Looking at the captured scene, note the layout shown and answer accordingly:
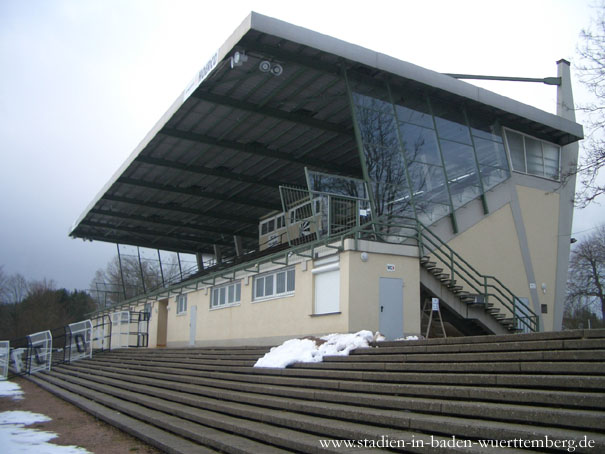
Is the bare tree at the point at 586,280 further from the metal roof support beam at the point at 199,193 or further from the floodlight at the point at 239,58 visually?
the floodlight at the point at 239,58

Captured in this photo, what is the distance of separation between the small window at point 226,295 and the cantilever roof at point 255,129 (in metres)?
5.66

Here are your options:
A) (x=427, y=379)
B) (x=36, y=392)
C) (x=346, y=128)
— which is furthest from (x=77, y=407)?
(x=346, y=128)

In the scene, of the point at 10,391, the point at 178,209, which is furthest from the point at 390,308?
the point at 178,209

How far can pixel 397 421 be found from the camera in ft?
22.8

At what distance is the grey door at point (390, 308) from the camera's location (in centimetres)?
1477

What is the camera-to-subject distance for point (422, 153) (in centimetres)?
1883

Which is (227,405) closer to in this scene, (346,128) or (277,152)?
(346,128)

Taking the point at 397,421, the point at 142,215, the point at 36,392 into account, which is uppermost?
the point at 142,215

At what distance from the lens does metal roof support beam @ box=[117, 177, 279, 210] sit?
2797 centimetres

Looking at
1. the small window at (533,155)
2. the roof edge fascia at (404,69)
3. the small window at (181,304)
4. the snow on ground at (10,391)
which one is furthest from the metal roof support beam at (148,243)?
the roof edge fascia at (404,69)

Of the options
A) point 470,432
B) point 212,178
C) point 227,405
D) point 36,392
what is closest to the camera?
point 470,432

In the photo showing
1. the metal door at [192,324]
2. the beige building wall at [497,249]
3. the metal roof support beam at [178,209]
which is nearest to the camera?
the beige building wall at [497,249]

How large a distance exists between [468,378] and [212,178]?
22.1m

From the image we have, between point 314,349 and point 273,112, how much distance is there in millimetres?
10389
